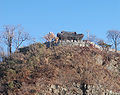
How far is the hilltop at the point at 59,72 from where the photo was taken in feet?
106

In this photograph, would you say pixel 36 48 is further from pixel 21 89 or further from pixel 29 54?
Answer: pixel 21 89

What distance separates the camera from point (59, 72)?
34.8 meters

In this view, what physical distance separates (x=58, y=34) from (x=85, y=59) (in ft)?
24.2

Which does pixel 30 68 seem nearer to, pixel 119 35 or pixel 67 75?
pixel 67 75

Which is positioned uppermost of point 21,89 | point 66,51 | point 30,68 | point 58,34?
point 58,34

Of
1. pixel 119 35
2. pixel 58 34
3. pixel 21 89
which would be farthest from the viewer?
pixel 119 35

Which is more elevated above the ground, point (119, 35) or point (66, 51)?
point (119, 35)

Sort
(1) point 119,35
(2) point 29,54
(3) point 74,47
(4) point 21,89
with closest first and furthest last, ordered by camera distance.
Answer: (4) point 21,89 → (2) point 29,54 → (3) point 74,47 → (1) point 119,35

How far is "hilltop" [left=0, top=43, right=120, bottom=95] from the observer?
32.4m

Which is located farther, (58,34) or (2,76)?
(58,34)

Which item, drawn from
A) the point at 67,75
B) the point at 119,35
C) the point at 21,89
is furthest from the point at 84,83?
the point at 119,35

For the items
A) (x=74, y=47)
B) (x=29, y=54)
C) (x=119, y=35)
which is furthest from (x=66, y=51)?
(x=119, y=35)

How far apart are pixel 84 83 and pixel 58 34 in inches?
461

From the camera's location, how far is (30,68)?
34.5m
